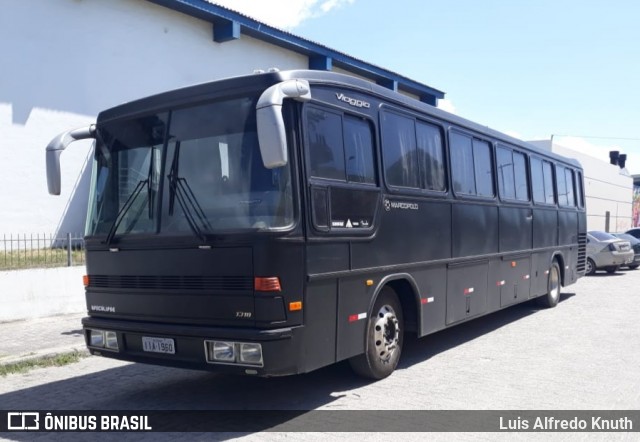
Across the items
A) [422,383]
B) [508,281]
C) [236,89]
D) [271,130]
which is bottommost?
[422,383]

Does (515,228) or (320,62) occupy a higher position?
(320,62)

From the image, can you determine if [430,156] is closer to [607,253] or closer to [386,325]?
[386,325]

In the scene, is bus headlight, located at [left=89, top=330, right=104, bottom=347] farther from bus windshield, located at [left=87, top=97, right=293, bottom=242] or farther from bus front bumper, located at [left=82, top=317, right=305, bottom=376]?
bus windshield, located at [left=87, top=97, right=293, bottom=242]

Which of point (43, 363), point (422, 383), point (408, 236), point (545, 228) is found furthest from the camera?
point (545, 228)

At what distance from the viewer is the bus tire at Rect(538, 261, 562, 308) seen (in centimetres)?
1313

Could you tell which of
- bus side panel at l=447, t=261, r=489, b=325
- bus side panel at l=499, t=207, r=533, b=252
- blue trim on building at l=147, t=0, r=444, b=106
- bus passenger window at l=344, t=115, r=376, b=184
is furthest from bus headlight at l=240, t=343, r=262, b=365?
blue trim on building at l=147, t=0, r=444, b=106

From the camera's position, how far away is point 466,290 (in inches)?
350

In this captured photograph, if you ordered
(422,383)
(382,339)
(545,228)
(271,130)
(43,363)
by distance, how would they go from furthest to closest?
1. (545,228)
2. (43,363)
3. (422,383)
4. (382,339)
5. (271,130)

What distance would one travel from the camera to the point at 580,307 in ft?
43.8

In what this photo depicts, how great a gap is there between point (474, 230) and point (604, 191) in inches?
1731

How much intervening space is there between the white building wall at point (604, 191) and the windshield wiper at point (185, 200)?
116 ft

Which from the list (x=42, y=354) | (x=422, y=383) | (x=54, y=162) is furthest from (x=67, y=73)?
(x=422, y=383)

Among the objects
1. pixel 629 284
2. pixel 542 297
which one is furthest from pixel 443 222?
pixel 629 284

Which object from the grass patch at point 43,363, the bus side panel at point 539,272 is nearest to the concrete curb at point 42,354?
the grass patch at point 43,363
